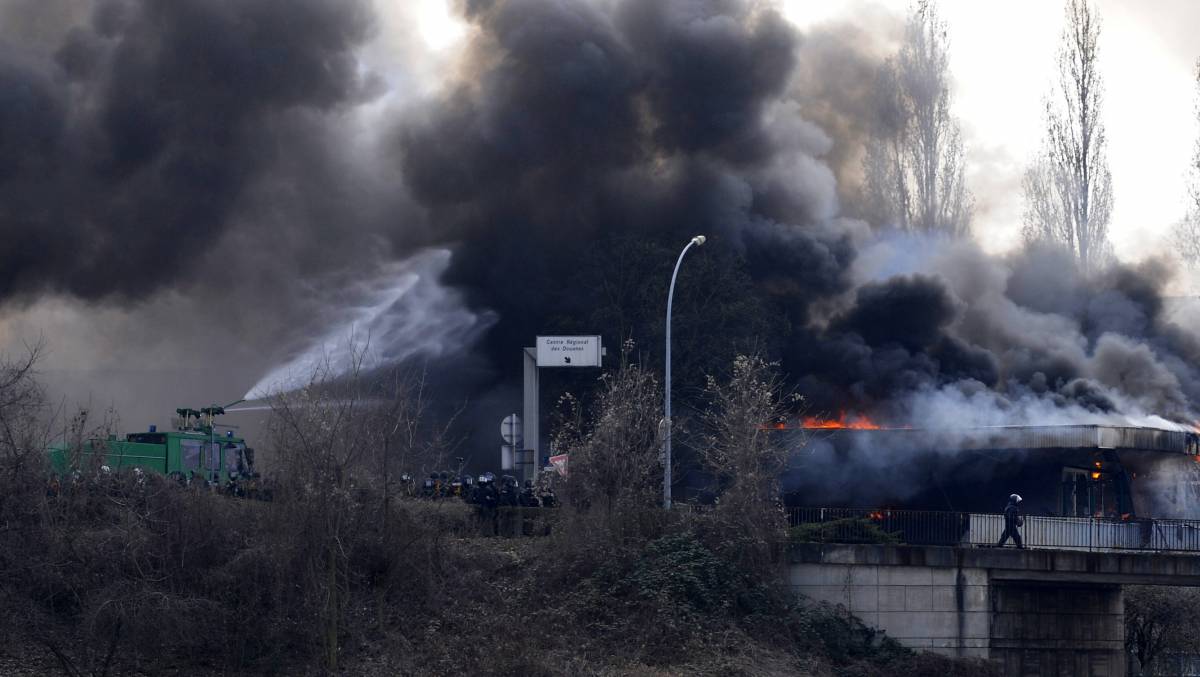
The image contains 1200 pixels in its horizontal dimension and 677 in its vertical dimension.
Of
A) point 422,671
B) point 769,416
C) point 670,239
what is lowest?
point 422,671

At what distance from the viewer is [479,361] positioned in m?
50.1

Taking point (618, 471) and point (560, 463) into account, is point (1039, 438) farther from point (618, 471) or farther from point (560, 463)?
point (560, 463)

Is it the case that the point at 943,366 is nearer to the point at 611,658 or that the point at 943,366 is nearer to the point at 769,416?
the point at 769,416

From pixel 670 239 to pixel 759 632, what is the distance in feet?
75.3

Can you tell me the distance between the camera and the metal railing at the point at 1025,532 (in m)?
28.5

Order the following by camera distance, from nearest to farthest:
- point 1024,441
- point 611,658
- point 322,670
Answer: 1. point 322,670
2. point 611,658
3. point 1024,441

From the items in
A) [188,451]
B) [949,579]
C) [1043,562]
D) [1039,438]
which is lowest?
[949,579]

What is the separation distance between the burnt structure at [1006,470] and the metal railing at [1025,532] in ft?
31.4

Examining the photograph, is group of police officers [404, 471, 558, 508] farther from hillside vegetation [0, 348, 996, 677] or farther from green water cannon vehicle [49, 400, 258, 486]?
green water cannon vehicle [49, 400, 258, 486]

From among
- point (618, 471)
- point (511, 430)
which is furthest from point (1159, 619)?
point (511, 430)

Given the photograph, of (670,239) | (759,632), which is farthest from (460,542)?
(670,239)

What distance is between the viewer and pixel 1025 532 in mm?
28875

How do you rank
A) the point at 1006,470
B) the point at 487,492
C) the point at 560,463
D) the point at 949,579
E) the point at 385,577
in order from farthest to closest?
the point at 1006,470, the point at 487,492, the point at 560,463, the point at 949,579, the point at 385,577

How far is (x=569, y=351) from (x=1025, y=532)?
48.6ft
